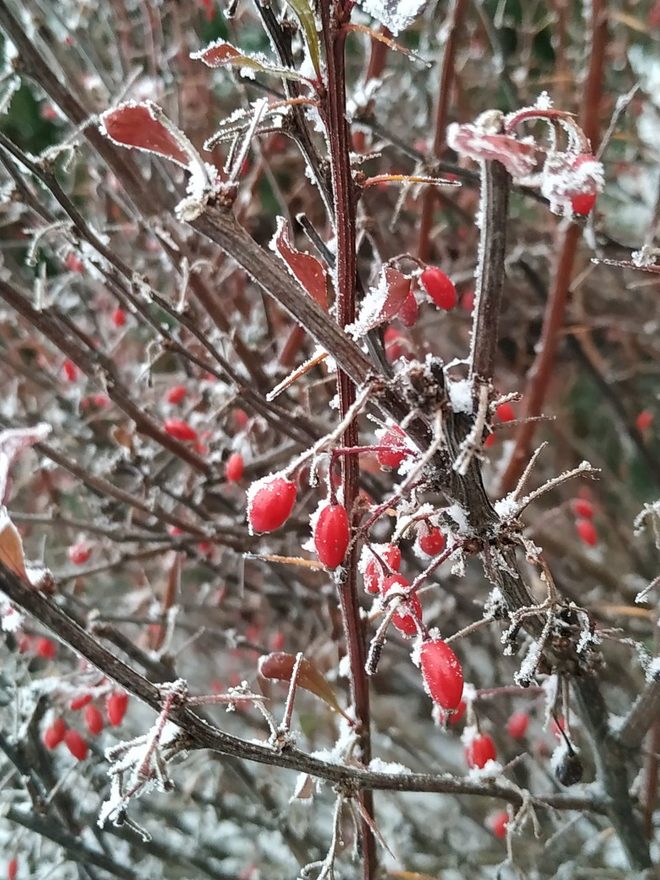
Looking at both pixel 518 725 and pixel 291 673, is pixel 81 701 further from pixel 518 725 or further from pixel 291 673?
pixel 518 725

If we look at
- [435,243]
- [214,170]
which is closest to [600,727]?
[214,170]

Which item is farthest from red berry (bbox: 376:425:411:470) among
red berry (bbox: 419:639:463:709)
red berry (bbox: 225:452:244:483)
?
red berry (bbox: 225:452:244:483)

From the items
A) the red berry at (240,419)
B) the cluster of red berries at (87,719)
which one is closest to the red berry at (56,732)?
the cluster of red berries at (87,719)

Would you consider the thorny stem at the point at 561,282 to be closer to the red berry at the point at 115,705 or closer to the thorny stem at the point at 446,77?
the thorny stem at the point at 446,77

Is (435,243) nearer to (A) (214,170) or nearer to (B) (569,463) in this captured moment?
(B) (569,463)

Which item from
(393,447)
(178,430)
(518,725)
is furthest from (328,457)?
(518,725)

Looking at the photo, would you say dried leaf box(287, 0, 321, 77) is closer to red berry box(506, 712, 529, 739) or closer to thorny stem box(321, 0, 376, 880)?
thorny stem box(321, 0, 376, 880)

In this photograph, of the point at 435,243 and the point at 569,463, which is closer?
the point at 435,243
